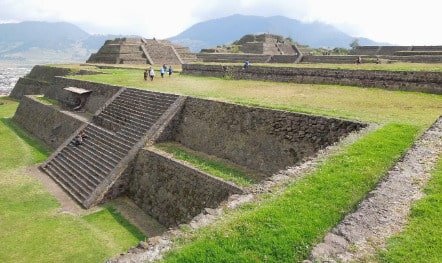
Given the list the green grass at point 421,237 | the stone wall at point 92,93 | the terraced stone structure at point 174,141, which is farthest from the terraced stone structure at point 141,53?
the green grass at point 421,237

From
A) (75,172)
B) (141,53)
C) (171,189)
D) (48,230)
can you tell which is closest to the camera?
(48,230)

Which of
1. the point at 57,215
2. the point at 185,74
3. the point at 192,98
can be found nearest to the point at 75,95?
the point at 185,74

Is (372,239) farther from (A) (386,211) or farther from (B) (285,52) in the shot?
(B) (285,52)

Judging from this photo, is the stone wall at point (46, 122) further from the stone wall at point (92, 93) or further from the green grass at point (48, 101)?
the stone wall at point (92, 93)

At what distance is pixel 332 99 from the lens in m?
16.3

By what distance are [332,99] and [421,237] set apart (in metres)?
11.2

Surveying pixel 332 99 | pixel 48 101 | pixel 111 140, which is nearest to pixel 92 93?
pixel 48 101

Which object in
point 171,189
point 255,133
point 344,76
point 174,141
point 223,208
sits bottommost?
point 171,189

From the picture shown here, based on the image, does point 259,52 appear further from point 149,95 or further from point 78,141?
point 78,141

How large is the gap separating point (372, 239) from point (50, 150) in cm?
2031

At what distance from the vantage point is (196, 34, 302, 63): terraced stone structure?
39312mm

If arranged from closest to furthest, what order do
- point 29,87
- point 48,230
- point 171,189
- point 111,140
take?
point 48,230 < point 171,189 < point 111,140 < point 29,87

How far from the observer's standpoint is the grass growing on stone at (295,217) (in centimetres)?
576

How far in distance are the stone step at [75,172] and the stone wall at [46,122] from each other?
3165 millimetres
